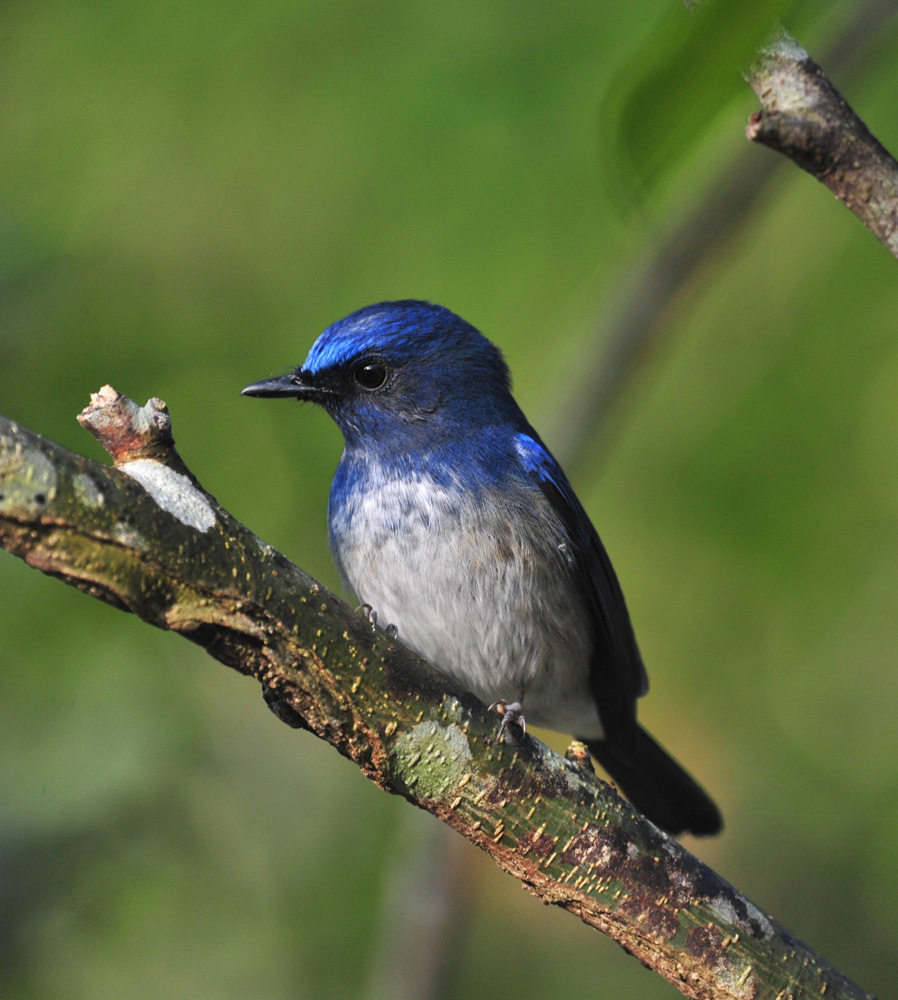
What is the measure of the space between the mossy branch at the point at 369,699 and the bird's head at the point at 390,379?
1.79m

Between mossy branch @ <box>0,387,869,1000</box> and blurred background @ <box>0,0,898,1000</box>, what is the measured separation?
2040 millimetres

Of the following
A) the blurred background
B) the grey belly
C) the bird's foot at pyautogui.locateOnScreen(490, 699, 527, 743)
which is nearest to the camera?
the bird's foot at pyautogui.locateOnScreen(490, 699, 527, 743)

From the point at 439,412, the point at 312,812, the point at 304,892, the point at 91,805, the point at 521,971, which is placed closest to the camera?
the point at 91,805

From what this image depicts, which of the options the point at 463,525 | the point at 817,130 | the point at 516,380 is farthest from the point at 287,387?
the point at 817,130

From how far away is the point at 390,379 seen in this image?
4.28 metres

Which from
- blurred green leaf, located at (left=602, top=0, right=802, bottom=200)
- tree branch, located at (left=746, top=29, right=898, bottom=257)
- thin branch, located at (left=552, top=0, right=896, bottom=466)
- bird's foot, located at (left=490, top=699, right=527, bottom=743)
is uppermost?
thin branch, located at (left=552, top=0, right=896, bottom=466)

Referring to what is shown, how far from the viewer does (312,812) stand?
16.9ft

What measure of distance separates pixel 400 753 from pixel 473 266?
3.45 meters

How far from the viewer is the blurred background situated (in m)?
4.70

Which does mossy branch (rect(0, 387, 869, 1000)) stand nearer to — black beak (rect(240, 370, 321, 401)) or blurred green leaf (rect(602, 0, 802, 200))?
blurred green leaf (rect(602, 0, 802, 200))

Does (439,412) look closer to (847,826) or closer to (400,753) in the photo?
(400,753)

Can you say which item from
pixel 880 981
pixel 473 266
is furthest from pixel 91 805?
pixel 880 981

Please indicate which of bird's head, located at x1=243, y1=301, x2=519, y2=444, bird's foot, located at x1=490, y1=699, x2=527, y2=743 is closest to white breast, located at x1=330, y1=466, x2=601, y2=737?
bird's head, located at x1=243, y1=301, x2=519, y2=444

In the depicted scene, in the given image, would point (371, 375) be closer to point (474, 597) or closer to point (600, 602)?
point (474, 597)
